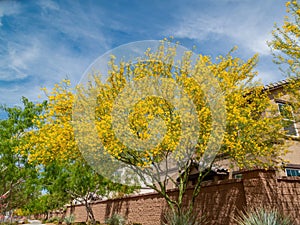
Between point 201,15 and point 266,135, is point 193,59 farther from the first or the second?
point 266,135

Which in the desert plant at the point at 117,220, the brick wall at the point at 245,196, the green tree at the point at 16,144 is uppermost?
the green tree at the point at 16,144

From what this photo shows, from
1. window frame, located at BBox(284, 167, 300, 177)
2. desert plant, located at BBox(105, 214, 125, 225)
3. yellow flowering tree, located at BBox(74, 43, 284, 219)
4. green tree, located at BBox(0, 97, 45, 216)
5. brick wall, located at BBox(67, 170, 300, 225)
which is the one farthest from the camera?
desert plant, located at BBox(105, 214, 125, 225)

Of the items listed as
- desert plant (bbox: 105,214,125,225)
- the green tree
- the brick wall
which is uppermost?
the green tree

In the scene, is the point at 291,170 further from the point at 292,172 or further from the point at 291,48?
the point at 291,48

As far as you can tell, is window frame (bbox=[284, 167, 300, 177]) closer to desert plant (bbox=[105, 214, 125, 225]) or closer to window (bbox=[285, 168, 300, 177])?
window (bbox=[285, 168, 300, 177])

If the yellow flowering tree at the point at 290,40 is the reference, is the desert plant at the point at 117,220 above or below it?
below

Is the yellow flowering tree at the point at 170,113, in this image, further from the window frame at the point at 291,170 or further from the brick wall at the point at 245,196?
the window frame at the point at 291,170

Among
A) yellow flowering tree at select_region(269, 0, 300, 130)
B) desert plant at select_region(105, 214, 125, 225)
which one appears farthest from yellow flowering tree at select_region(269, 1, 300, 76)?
desert plant at select_region(105, 214, 125, 225)

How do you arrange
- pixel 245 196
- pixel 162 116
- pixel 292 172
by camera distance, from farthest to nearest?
1. pixel 292 172
2. pixel 245 196
3. pixel 162 116

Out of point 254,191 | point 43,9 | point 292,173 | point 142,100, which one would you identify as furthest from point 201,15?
point 292,173

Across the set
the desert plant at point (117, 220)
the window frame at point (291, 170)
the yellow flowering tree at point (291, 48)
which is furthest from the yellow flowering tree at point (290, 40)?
the desert plant at point (117, 220)

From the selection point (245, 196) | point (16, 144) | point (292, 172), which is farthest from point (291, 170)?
point (16, 144)

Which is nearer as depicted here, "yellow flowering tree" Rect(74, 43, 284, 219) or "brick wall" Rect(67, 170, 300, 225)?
"yellow flowering tree" Rect(74, 43, 284, 219)

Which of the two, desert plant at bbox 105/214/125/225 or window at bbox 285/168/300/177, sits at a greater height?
window at bbox 285/168/300/177
